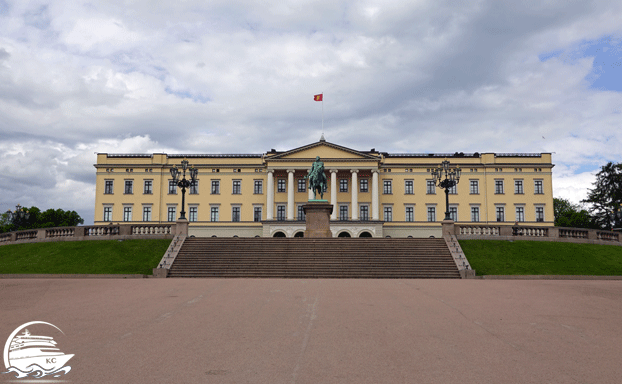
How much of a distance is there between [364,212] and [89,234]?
1726 inches

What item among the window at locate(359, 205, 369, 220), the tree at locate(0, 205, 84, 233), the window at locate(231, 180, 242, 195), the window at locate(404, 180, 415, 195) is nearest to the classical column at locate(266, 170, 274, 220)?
the window at locate(231, 180, 242, 195)

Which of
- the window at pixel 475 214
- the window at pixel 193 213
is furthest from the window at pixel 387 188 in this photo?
the window at pixel 193 213

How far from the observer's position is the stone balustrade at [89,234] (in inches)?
1245

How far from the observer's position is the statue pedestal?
121 feet

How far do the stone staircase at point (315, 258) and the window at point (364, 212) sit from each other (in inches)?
1456

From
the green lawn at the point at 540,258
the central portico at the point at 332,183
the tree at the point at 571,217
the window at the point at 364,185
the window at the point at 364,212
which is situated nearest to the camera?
the green lawn at the point at 540,258

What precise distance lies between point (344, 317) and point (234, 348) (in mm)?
3822

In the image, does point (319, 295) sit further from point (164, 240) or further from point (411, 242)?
point (164, 240)

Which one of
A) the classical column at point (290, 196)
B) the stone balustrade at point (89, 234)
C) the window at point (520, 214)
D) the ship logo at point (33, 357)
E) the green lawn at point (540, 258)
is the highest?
the classical column at point (290, 196)

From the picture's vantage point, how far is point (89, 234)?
31.8m

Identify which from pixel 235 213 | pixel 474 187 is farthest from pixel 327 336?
pixel 474 187

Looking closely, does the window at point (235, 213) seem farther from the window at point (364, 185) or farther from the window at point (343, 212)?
the window at point (364, 185)

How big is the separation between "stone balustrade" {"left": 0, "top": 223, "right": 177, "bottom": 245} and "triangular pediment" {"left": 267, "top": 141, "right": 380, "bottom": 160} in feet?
118

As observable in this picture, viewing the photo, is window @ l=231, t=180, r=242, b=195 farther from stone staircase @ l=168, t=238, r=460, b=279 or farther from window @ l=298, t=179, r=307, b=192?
stone staircase @ l=168, t=238, r=460, b=279
